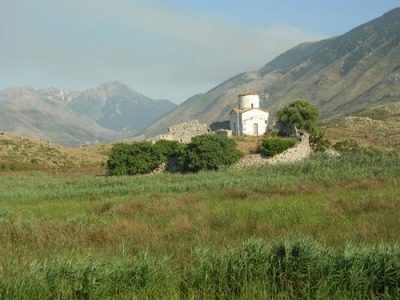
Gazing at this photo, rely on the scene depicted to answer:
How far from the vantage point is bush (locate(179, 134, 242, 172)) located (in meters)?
44.3

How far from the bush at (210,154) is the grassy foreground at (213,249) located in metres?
21.1

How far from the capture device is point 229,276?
8688mm

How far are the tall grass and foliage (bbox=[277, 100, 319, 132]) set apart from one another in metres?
52.2

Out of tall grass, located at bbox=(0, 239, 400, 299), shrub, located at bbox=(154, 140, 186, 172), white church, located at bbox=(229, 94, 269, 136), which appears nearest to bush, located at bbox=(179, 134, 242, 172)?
shrub, located at bbox=(154, 140, 186, 172)

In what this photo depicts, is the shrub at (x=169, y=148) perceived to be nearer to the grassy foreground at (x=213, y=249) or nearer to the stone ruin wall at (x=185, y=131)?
the stone ruin wall at (x=185, y=131)

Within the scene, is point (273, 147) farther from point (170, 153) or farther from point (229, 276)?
point (229, 276)

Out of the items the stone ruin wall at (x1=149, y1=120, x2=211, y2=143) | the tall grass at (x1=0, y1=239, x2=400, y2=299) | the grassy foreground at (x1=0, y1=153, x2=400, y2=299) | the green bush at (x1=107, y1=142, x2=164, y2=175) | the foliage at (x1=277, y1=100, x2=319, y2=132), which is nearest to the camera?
the tall grass at (x1=0, y1=239, x2=400, y2=299)

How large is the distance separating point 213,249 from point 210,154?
33912 mm

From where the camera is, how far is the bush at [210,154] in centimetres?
4434

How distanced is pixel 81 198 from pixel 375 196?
50.2ft

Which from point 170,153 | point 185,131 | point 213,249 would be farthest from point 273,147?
point 213,249

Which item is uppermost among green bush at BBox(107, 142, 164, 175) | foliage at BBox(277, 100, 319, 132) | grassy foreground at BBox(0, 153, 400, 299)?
foliage at BBox(277, 100, 319, 132)

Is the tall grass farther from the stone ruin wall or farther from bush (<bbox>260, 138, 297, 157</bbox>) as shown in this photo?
the stone ruin wall

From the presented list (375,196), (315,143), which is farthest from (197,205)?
(315,143)
